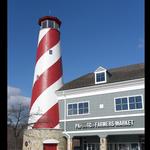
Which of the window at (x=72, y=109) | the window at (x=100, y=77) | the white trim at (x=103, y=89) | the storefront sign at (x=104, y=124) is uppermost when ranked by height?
the window at (x=100, y=77)

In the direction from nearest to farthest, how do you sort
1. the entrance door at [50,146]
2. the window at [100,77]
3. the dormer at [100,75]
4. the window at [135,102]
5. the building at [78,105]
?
the window at [135,102] < the building at [78,105] < the dormer at [100,75] < the window at [100,77] < the entrance door at [50,146]

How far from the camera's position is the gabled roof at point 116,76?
21.5 m

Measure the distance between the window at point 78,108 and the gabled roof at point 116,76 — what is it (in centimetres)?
145

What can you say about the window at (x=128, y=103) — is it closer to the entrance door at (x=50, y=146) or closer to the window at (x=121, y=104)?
the window at (x=121, y=104)

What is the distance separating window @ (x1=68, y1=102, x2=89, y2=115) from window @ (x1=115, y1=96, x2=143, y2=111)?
264 centimetres

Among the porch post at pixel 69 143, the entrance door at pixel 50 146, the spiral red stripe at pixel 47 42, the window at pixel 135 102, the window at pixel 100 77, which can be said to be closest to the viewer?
the window at pixel 135 102

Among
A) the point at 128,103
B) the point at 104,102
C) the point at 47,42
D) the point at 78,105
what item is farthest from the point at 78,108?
the point at 47,42

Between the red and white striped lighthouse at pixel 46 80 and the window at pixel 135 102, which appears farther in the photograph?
the red and white striped lighthouse at pixel 46 80

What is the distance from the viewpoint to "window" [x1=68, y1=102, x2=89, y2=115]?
22741mm

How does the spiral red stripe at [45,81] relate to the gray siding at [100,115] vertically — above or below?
above

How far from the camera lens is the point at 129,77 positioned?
21203mm

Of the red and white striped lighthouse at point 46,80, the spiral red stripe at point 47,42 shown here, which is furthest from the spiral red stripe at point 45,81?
the spiral red stripe at point 47,42
